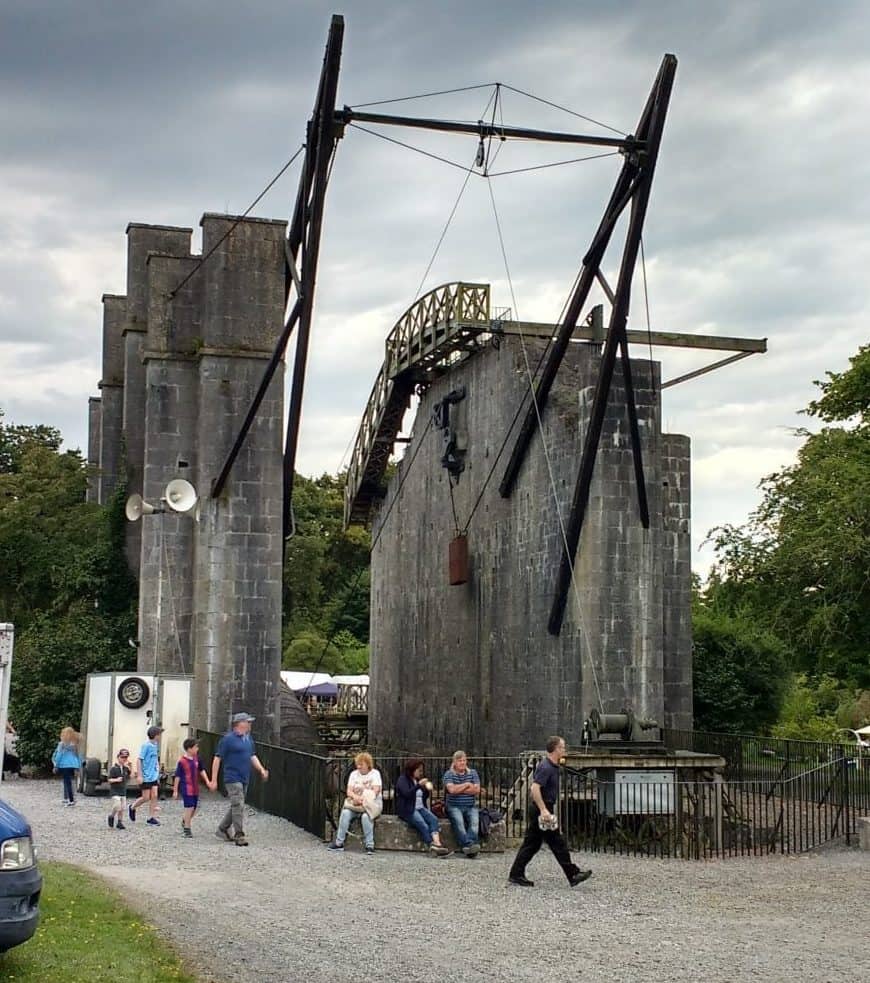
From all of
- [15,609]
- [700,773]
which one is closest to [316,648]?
[15,609]

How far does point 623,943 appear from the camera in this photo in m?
12.3

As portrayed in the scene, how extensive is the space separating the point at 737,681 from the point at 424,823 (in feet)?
55.4

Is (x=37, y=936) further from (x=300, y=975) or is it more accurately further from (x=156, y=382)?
(x=156, y=382)

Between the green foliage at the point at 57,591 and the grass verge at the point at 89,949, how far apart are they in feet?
60.5

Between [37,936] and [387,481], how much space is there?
32.9m

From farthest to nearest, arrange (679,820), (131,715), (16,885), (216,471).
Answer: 1. (216,471)
2. (131,715)
3. (679,820)
4. (16,885)

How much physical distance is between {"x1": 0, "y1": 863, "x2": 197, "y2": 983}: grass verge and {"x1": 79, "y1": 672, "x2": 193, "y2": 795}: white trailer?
526 inches

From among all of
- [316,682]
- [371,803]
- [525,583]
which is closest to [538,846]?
[371,803]

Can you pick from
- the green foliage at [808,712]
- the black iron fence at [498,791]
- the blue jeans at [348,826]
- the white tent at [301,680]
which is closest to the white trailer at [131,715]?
the black iron fence at [498,791]

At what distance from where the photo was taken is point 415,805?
60.5 ft

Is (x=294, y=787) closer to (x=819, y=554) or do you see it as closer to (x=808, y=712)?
(x=819, y=554)

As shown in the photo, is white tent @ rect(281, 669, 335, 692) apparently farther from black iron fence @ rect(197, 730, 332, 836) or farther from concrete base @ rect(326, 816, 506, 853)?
concrete base @ rect(326, 816, 506, 853)

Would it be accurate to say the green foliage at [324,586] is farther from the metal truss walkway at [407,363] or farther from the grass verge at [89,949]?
the grass verge at [89,949]

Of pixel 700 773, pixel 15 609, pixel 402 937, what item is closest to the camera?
pixel 402 937
